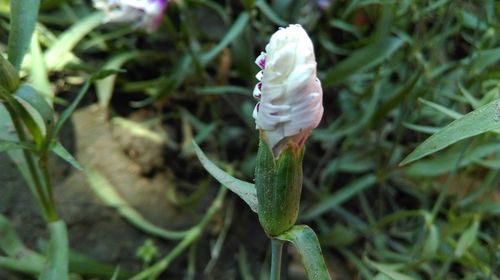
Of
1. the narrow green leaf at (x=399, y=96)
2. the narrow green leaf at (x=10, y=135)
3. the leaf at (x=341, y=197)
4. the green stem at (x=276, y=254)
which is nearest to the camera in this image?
the green stem at (x=276, y=254)

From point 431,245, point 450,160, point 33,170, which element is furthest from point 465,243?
point 33,170

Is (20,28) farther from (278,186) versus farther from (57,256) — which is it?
(278,186)

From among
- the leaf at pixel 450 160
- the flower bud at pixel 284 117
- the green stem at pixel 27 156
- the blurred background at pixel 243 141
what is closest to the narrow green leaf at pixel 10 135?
the green stem at pixel 27 156

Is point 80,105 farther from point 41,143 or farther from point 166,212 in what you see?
point 41,143

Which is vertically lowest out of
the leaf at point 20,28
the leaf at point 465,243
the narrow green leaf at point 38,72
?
the leaf at point 465,243

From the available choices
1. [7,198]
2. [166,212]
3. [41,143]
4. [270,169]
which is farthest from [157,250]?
[270,169]

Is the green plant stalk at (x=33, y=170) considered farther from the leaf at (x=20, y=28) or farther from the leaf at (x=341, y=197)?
the leaf at (x=341, y=197)

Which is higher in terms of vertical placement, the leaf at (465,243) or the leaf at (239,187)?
the leaf at (239,187)
